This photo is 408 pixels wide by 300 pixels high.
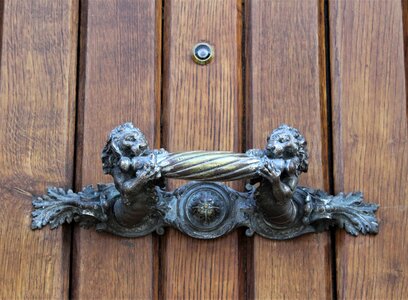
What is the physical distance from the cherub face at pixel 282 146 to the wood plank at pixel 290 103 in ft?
0.38

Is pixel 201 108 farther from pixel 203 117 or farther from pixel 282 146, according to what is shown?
pixel 282 146

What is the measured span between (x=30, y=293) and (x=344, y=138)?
1.47 ft

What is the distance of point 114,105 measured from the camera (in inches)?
48.4

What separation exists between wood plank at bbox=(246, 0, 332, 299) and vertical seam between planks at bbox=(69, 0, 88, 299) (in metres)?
0.22

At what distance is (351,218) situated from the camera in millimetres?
1186

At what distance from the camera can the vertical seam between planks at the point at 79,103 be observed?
1196mm

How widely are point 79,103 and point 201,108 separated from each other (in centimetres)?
16

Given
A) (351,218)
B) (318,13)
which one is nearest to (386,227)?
(351,218)

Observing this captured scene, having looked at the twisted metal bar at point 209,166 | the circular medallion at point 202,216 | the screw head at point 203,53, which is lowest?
the circular medallion at point 202,216

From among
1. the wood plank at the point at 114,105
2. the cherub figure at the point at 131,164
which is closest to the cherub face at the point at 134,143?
the cherub figure at the point at 131,164

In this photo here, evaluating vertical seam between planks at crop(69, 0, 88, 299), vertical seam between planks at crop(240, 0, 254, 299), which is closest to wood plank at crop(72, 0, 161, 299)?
vertical seam between planks at crop(69, 0, 88, 299)

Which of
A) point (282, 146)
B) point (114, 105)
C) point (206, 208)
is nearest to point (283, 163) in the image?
point (282, 146)

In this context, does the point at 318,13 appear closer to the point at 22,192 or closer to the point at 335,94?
the point at 335,94

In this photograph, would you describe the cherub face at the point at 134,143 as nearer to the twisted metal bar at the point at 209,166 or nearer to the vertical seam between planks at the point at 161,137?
the twisted metal bar at the point at 209,166
